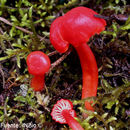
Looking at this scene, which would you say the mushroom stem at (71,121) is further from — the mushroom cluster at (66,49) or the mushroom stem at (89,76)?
the mushroom stem at (89,76)

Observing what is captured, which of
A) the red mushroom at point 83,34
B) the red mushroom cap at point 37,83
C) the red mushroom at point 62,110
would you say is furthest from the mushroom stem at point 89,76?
the red mushroom cap at point 37,83

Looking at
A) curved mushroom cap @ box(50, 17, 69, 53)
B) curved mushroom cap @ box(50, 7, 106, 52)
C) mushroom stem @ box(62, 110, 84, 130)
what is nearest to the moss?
mushroom stem @ box(62, 110, 84, 130)

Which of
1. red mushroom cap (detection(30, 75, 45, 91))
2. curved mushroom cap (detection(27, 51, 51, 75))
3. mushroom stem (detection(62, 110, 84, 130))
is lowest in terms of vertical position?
mushroom stem (detection(62, 110, 84, 130))

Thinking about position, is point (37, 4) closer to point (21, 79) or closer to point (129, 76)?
point (21, 79)

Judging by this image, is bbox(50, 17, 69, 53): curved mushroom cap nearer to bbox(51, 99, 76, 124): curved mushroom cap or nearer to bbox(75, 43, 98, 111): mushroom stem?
bbox(75, 43, 98, 111): mushroom stem

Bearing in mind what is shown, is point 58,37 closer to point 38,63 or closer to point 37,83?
point 38,63

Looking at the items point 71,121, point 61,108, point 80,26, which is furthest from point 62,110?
point 80,26

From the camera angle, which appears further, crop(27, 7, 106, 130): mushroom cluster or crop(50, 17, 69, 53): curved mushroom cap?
crop(50, 17, 69, 53): curved mushroom cap
